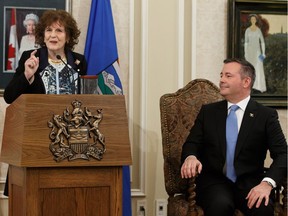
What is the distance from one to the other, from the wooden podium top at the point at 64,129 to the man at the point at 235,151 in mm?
693

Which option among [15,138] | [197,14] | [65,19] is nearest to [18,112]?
[15,138]

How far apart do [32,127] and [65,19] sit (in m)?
1.17

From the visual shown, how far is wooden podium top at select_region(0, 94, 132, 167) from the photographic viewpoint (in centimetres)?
349

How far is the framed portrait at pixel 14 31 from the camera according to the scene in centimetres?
518

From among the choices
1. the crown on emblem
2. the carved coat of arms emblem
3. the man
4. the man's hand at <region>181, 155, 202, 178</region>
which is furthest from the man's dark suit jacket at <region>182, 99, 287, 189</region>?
the crown on emblem

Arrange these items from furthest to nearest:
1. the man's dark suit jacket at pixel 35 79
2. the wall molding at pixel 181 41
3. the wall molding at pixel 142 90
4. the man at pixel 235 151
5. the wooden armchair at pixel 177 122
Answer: the wall molding at pixel 181 41 → the wall molding at pixel 142 90 → the wooden armchair at pixel 177 122 → the man at pixel 235 151 → the man's dark suit jacket at pixel 35 79

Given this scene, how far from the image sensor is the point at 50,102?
3562 mm

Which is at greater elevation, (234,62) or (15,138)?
(234,62)

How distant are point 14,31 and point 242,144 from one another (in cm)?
221

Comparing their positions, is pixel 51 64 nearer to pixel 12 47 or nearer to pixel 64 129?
pixel 64 129

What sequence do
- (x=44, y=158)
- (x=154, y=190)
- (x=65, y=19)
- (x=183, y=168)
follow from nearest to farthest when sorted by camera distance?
(x=44, y=158) < (x=183, y=168) < (x=65, y=19) < (x=154, y=190)

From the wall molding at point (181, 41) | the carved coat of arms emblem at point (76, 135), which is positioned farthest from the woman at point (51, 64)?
the wall molding at point (181, 41)

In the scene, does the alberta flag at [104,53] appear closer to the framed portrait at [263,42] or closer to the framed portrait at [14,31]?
the framed portrait at [14,31]

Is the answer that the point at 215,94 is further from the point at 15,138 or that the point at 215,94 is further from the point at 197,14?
the point at 15,138
